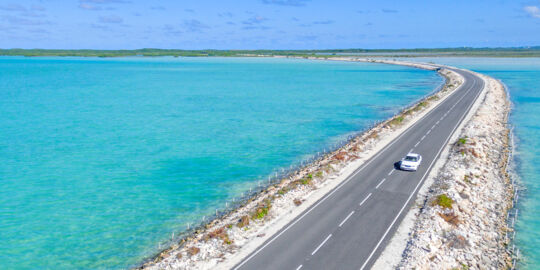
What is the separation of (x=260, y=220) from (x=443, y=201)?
56.1ft

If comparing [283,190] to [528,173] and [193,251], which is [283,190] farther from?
[528,173]

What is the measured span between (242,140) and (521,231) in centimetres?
4421

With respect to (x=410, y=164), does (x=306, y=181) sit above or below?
below

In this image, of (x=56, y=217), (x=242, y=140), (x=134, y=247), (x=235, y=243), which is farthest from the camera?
(x=242, y=140)

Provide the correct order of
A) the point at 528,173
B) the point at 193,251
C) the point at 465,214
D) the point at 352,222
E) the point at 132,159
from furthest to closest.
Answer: the point at 132,159, the point at 528,173, the point at 465,214, the point at 352,222, the point at 193,251

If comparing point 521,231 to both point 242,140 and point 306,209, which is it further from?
point 242,140

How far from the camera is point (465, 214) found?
112 feet

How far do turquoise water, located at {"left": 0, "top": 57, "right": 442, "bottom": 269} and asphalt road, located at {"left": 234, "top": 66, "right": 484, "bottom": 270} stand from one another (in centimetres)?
1093

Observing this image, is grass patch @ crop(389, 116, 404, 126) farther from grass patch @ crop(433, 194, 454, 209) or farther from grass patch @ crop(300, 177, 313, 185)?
grass patch @ crop(433, 194, 454, 209)

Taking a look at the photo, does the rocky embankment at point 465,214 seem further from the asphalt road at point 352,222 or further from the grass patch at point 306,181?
the grass patch at point 306,181

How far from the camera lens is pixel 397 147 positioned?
55.3m

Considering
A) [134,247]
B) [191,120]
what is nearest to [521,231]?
[134,247]

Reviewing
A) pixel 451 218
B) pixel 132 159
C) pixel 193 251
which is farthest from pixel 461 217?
pixel 132 159

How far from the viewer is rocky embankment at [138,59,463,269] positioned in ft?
90.7
